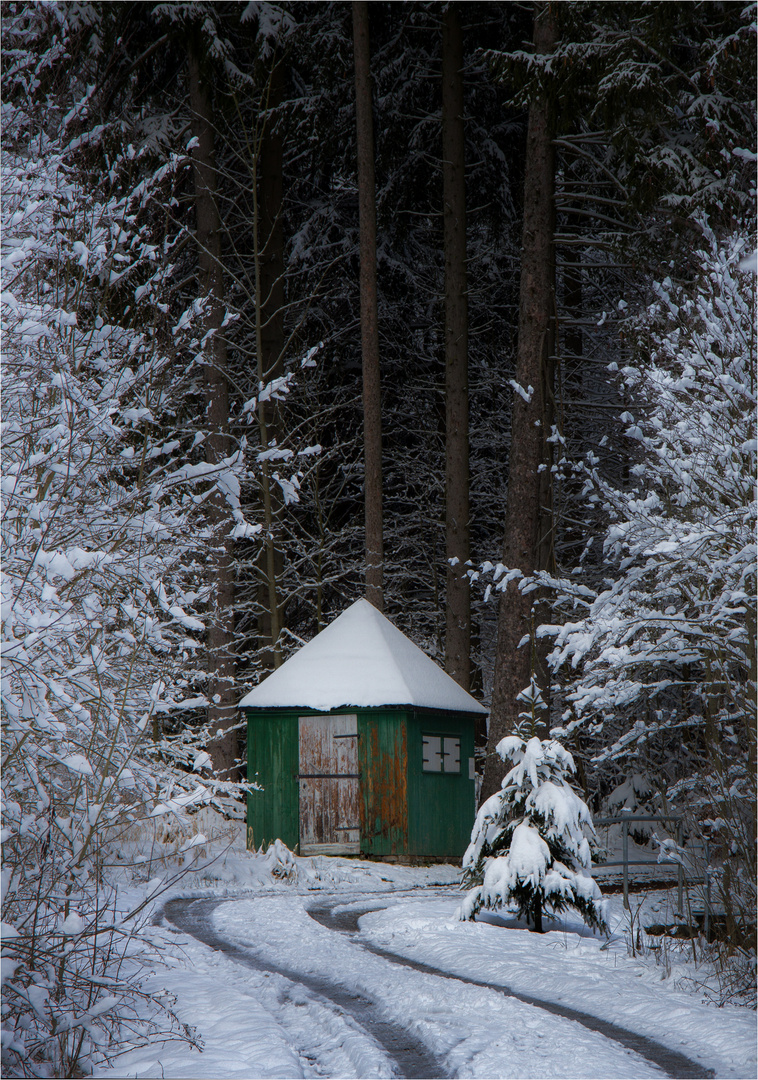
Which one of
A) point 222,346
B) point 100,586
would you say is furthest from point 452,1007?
point 222,346

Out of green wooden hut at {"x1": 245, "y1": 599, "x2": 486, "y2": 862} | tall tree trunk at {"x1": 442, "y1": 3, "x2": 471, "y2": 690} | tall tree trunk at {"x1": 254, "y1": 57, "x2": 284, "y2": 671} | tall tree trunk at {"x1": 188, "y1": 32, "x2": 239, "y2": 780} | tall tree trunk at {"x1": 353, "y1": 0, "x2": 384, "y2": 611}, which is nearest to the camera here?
green wooden hut at {"x1": 245, "y1": 599, "x2": 486, "y2": 862}

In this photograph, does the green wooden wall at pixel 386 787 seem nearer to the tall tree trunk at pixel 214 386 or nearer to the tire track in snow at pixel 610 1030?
the tall tree trunk at pixel 214 386

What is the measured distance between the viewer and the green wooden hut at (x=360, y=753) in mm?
14594

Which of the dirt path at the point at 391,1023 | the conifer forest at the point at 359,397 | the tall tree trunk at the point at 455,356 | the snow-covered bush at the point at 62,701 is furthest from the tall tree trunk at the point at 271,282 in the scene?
the snow-covered bush at the point at 62,701

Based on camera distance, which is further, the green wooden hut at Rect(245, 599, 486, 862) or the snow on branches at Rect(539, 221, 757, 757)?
the green wooden hut at Rect(245, 599, 486, 862)

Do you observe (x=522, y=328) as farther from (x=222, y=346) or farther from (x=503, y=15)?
(x=503, y=15)

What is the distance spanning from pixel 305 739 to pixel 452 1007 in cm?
899

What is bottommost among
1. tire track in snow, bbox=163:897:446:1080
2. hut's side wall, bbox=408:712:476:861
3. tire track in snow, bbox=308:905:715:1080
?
tire track in snow, bbox=308:905:715:1080

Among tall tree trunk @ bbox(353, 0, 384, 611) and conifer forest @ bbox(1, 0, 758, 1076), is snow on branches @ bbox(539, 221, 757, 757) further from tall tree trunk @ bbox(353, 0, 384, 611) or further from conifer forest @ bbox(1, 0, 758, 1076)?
tall tree trunk @ bbox(353, 0, 384, 611)

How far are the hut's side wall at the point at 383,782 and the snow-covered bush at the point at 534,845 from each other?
5.22 meters

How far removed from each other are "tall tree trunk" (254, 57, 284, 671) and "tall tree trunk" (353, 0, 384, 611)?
1.50 metres

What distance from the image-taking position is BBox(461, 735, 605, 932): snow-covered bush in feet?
28.0

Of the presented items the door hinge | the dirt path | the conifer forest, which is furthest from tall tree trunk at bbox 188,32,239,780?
the dirt path

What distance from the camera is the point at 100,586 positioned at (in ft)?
22.5
